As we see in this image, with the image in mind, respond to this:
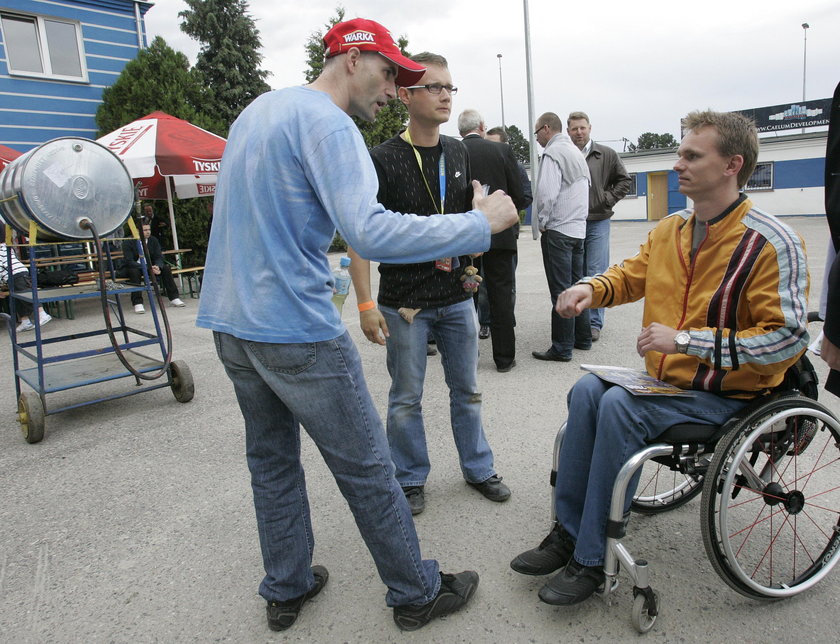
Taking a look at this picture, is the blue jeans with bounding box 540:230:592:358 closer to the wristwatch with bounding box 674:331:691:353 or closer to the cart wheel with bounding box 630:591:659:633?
the wristwatch with bounding box 674:331:691:353

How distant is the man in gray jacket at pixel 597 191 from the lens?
5.93 m

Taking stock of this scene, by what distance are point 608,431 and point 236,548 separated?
1.71 metres

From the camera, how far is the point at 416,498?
2.97m

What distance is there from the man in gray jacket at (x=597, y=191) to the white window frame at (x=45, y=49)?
1131cm

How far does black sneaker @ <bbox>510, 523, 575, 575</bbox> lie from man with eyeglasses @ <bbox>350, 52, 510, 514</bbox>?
2.18 feet

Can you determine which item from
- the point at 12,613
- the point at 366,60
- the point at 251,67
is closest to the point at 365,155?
the point at 366,60

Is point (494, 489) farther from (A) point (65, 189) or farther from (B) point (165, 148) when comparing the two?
(B) point (165, 148)

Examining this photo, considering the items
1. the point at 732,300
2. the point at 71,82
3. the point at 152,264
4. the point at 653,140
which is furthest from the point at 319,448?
the point at 653,140

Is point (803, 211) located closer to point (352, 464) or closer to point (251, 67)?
point (251, 67)

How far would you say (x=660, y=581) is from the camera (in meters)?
2.36

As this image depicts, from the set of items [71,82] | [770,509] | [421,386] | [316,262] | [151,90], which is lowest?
[770,509]

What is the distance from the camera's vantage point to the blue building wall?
1206 cm

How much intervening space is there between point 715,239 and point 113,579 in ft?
8.95

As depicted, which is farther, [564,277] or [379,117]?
[379,117]
